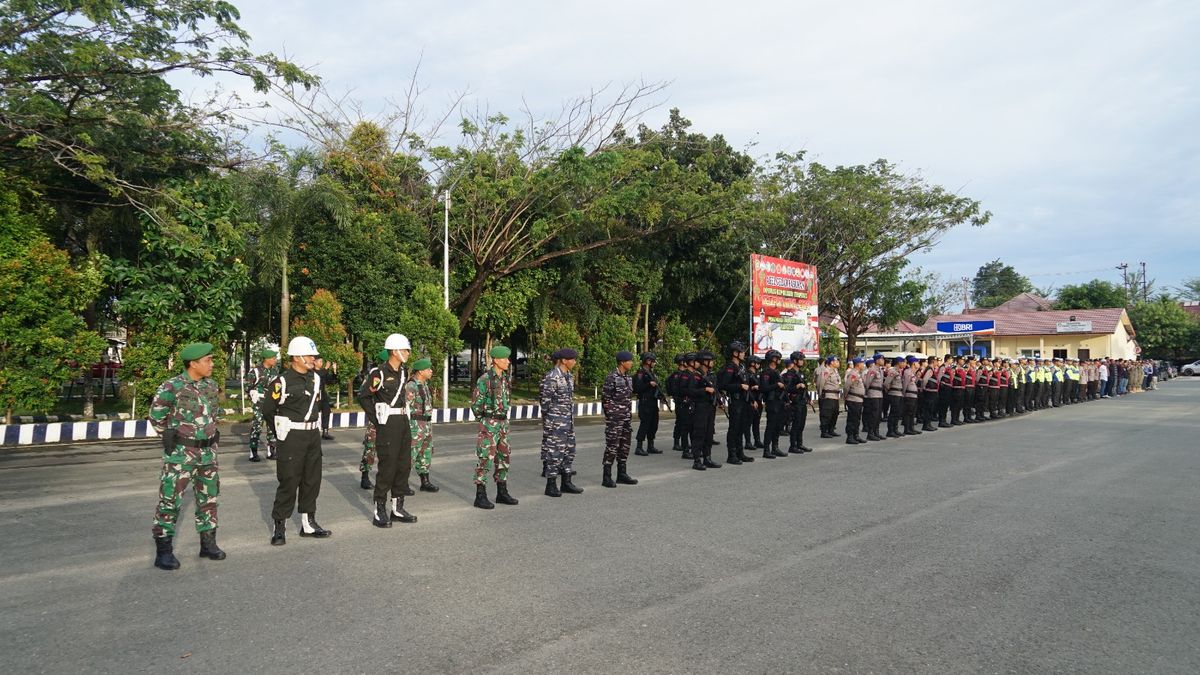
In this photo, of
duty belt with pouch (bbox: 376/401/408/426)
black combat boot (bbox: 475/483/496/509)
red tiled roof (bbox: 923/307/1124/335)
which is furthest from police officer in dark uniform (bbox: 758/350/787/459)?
red tiled roof (bbox: 923/307/1124/335)

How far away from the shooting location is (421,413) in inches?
321

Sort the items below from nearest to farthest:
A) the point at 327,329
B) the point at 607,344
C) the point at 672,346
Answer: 1. the point at 327,329
2. the point at 607,344
3. the point at 672,346

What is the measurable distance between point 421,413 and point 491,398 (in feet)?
2.93

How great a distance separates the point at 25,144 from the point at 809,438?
15180mm

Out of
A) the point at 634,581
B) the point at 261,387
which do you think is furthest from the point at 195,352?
the point at 261,387

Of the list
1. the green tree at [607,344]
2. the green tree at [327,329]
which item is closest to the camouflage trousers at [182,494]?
the green tree at [327,329]

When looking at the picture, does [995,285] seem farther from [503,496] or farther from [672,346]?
[503,496]

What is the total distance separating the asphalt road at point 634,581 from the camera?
4000 mm

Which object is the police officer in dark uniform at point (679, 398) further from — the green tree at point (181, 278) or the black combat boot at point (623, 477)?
the green tree at point (181, 278)

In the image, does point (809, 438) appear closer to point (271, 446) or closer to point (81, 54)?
point (271, 446)

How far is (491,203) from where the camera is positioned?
23.1 m

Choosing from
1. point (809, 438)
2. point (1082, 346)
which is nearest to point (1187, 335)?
point (1082, 346)

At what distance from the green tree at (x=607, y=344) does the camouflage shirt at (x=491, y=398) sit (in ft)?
54.5

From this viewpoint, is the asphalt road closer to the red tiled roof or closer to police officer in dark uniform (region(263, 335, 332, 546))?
police officer in dark uniform (region(263, 335, 332, 546))
